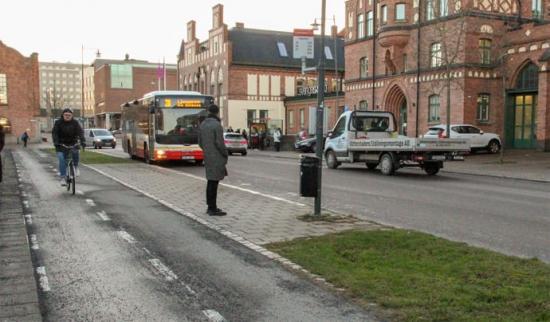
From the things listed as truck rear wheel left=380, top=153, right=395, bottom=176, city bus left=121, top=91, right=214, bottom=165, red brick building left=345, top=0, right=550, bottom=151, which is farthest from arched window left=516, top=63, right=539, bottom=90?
city bus left=121, top=91, right=214, bottom=165

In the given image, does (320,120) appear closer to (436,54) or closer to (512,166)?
(512,166)

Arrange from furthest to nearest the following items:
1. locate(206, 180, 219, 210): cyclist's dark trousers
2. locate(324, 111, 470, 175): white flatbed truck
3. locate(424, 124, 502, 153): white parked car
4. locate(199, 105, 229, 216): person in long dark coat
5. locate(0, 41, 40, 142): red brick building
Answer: locate(0, 41, 40, 142): red brick building, locate(424, 124, 502, 153): white parked car, locate(324, 111, 470, 175): white flatbed truck, locate(206, 180, 219, 210): cyclist's dark trousers, locate(199, 105, 229, 216): person in long dark coat

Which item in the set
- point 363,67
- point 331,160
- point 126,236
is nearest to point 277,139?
point 363,67

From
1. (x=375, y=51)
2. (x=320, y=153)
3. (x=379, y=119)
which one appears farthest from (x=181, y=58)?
(x=320, y=153)

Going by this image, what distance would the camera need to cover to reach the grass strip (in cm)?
464

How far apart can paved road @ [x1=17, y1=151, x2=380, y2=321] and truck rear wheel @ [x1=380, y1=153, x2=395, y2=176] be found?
10.9 m

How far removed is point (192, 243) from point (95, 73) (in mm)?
111360

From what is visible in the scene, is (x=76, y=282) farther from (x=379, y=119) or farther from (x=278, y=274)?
(x=379, y=119)

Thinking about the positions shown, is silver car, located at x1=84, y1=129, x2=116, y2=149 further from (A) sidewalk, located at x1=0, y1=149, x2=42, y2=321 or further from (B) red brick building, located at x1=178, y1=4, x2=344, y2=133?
(A) sidewalk, located at x1=0, y1=149, x2=42, y2=321

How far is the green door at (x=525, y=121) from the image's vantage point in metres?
32.1

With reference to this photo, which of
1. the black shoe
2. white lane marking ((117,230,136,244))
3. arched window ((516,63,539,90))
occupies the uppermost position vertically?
arched window ((516,63,539,90))

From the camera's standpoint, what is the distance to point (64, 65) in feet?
553

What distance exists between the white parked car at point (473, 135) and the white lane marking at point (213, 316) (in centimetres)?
2703

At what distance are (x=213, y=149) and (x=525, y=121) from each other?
90.4ft
